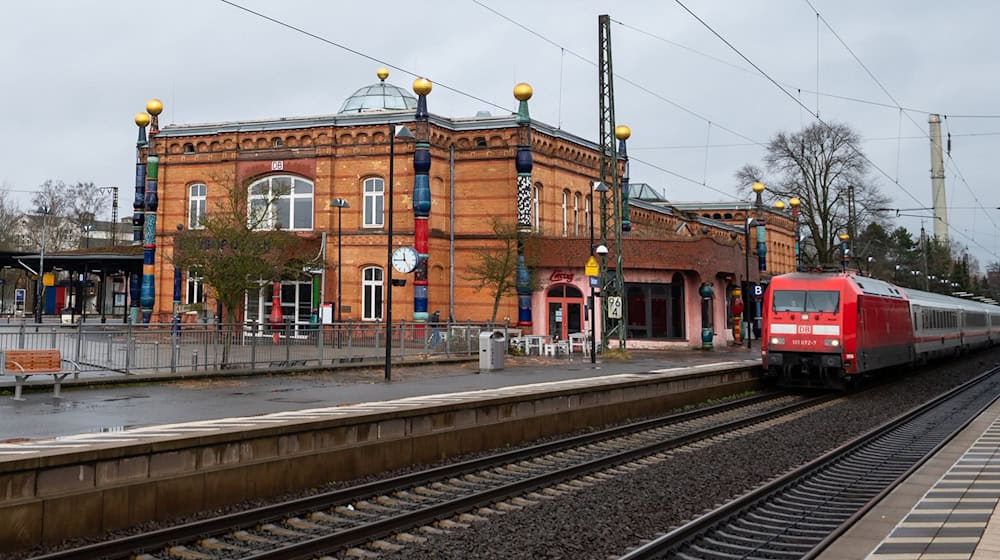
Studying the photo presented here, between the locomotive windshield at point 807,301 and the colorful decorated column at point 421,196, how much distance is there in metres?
15.5

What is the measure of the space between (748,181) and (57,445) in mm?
54690

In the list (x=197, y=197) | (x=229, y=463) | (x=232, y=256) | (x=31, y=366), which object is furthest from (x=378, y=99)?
(x=229, y=463)

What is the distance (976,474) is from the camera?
32.4 ft

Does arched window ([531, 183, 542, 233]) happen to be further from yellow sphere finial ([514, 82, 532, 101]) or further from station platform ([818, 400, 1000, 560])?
station platform ([818, 400, 1000, 560])

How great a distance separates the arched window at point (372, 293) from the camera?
1467 inches

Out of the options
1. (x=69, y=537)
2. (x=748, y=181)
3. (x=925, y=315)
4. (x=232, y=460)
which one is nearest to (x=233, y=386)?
(x=232, y=460)

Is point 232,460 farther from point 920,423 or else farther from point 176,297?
point 176,297

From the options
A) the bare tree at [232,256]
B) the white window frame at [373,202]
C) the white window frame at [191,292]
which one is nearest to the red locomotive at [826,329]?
the bare tree at [232,256]

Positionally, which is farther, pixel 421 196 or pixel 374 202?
pixel 374 202

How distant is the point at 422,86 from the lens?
110ft

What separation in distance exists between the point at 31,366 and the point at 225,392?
133 inches

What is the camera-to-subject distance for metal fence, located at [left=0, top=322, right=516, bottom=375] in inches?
651

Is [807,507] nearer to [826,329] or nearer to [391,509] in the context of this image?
[391,509]

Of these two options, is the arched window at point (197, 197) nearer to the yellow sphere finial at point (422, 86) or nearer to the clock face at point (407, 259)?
the yellow sphere finial at point (422, 86)
